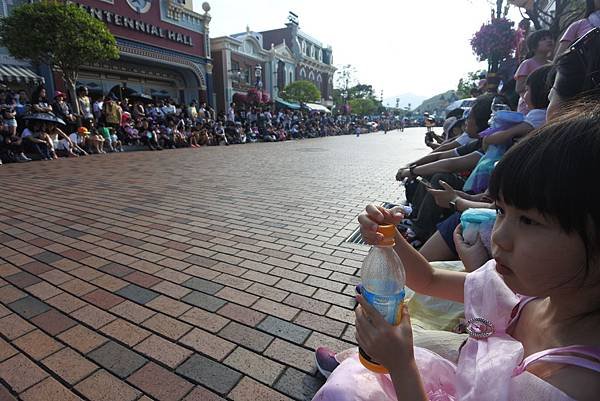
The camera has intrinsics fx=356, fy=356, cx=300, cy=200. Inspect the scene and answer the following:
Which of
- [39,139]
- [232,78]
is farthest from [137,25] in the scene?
[39,139]

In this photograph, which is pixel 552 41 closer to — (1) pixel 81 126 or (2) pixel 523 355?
(2) pixel 523 355

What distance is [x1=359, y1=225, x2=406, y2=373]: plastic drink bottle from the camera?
1.04 meters

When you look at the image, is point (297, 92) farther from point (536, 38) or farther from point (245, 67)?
point (536, 38)

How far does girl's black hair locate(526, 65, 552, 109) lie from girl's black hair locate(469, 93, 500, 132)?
110 cm

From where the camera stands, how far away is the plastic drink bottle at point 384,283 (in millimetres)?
1042

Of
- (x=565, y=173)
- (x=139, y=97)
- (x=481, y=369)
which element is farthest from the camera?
(x=139, y=97)

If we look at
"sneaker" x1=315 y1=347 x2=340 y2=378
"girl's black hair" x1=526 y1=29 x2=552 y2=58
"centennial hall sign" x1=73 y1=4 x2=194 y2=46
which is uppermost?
"centennial hall sign" x1=73 y1=4 x2=194 y2=46

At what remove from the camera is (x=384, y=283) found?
115cm

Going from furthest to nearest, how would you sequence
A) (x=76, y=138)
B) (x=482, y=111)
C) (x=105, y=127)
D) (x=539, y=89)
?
(x=105, y=127)
(x=76, y=138)
(x=482, y=111)
(x=539, y=89)

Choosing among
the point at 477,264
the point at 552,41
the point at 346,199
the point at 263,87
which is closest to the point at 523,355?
the point at 477,264

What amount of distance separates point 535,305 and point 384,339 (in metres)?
0.47

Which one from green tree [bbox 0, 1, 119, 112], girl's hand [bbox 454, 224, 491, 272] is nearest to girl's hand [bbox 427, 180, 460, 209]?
girl's hand [bbox 454, 224, 491, 272]

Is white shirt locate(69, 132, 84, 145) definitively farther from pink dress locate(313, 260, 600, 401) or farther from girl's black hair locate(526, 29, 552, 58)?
pink dress locate(313, 260, 600, 401)

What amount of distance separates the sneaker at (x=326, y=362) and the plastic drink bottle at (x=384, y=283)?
590 millimetres
